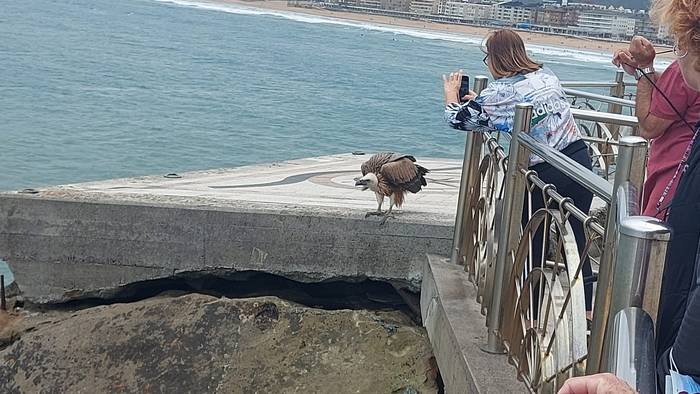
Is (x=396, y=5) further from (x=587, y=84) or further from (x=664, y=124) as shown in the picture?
(x=664, y=124)

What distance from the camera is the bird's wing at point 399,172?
5926mm

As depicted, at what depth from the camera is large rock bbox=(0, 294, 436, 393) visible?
508 centimetres

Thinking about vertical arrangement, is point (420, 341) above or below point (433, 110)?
above

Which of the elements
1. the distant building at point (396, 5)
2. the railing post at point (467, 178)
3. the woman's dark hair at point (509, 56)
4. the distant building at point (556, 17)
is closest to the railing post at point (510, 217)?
the woman's dark hair at point (509, 56)

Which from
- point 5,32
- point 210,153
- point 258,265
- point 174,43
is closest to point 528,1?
point 174,43

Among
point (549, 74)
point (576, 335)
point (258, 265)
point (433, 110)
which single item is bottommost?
point (433, 110)

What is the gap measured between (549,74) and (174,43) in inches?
1833

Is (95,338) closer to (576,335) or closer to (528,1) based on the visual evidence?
(576,335)

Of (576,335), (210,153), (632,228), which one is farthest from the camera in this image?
(210,153)

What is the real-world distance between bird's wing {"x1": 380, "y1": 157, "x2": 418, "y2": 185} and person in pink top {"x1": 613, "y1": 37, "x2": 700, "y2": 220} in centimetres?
276

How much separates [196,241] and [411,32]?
3020 inches

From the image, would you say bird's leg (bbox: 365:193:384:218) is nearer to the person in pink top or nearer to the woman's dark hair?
the woman's dark hair

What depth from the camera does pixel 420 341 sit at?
205 inches

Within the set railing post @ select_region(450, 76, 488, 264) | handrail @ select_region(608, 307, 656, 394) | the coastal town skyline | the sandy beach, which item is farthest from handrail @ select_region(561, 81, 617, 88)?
the coastal town skyline
